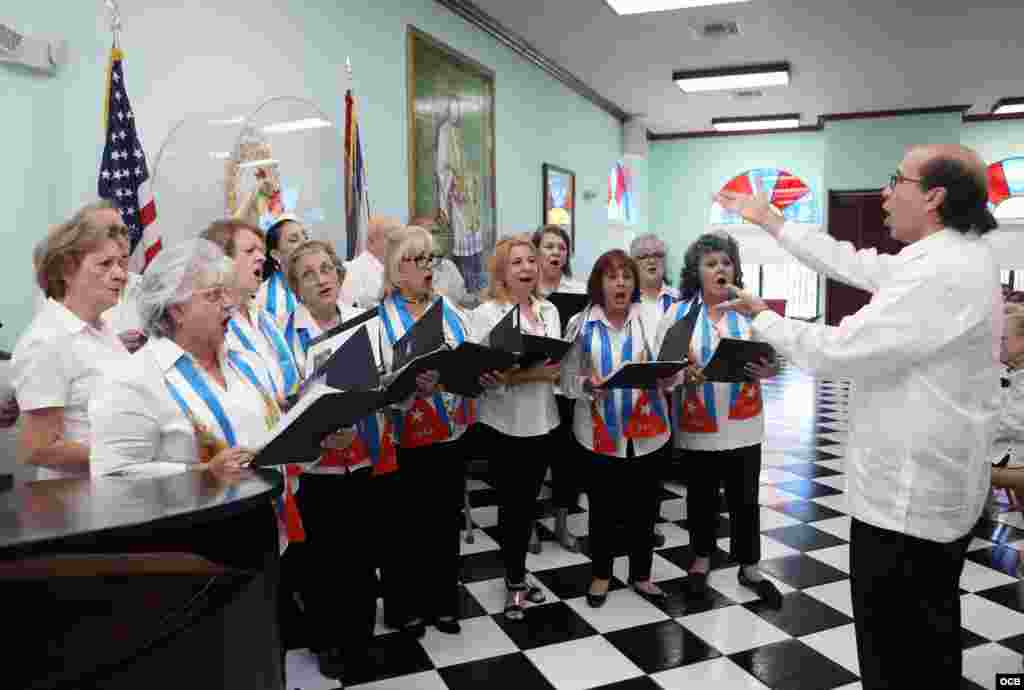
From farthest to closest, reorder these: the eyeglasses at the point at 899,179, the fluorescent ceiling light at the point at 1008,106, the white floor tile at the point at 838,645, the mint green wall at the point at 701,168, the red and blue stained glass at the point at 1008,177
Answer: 1. the mint green wall at the point at 701,168
2. the red and blue stained glass at the point at 1008,177
3. the fluorescent ceiling light at the point at 1008,106
4. the white floor tile at the point at 838,645
5. the eyeglasses at the point at 899,179

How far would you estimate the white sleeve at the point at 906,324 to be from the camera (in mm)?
1886

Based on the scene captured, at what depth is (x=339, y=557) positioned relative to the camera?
110 inches

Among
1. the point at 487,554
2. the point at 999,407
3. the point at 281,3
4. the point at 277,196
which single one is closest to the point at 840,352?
the point at 999,407

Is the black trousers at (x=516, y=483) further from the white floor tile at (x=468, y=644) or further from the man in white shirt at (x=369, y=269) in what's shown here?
the man in white shirt at (x=369, y=269)

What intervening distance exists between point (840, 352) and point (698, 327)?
153 centimetres

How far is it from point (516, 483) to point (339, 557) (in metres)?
0.82

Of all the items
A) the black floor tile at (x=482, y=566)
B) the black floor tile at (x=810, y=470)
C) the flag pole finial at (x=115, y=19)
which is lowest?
the black floor tile at (x=810, y=470)

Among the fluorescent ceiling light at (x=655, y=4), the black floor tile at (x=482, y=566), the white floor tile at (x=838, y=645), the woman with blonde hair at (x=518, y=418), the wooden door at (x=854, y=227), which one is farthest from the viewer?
the wooden door at (x=854, y=227)

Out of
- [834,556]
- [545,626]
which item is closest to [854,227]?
[834,556]

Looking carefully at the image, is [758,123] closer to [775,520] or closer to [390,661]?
[775,520]

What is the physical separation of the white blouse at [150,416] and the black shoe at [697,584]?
92.0 inches

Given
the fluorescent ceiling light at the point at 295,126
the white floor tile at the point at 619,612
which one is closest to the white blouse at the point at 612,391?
the white floor tile at the point at 619,612

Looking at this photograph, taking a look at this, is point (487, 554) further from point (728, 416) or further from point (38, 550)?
point (38, 550)

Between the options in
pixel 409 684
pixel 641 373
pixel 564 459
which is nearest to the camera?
pixel 409 684
